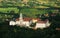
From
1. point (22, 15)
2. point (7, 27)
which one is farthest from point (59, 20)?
point (7, 27)

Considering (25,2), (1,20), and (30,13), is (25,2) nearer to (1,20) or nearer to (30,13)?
(30,13)

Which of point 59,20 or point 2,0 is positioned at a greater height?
point 2,0

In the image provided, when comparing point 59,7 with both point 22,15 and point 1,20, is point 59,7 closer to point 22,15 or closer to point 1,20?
point 22,15

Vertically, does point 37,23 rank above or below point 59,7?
below

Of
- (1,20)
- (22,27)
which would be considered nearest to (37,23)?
(22,27)

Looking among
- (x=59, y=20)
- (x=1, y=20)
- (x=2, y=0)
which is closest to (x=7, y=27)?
(x=1, y=20)

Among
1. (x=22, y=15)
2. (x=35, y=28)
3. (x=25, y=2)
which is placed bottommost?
(x=35, y=28)

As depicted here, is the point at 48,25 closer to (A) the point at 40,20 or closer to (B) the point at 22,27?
(A) the point at 40,20
